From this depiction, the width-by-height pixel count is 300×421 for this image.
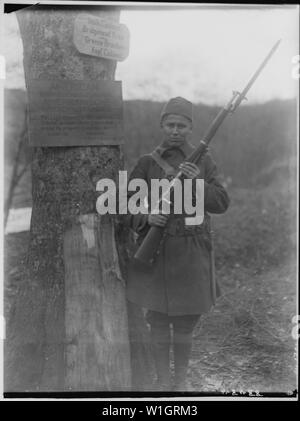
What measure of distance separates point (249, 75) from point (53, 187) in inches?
51.8

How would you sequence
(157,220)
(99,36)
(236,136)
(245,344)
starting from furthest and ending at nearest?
(236,136) < (245,344) < (157,220) < (99,36)

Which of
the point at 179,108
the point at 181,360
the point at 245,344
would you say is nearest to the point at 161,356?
the point at 181,360

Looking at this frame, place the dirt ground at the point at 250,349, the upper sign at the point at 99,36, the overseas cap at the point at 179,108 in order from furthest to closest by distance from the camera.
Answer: the dirt ground at the point at 250,349
the overseas cap at the point at 179,108
the upper sign at the point at 99,36

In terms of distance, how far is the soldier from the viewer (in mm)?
3076

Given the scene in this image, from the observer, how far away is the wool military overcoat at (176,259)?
3092mm

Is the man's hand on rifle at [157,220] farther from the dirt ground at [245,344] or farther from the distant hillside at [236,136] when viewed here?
the dirt ground at [245,344]

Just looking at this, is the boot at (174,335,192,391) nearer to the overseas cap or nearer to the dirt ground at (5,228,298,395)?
the dirt ground at (5,228,298,395)

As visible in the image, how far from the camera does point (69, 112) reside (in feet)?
9.66

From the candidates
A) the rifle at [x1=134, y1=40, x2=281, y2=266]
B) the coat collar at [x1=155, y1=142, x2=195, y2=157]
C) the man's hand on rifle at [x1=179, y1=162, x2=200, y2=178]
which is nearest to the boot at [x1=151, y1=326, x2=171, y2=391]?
the rifle at [x1=134, y1=40, x2=281, y2=266]

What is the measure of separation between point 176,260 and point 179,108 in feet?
2.84

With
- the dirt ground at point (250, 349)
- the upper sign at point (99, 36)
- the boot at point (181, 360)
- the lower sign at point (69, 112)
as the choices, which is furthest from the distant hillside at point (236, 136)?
the boot at point (181, 360)

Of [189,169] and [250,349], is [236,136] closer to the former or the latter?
[189,169]

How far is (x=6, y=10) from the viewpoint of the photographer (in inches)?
116

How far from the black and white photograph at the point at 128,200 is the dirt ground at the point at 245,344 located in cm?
1
